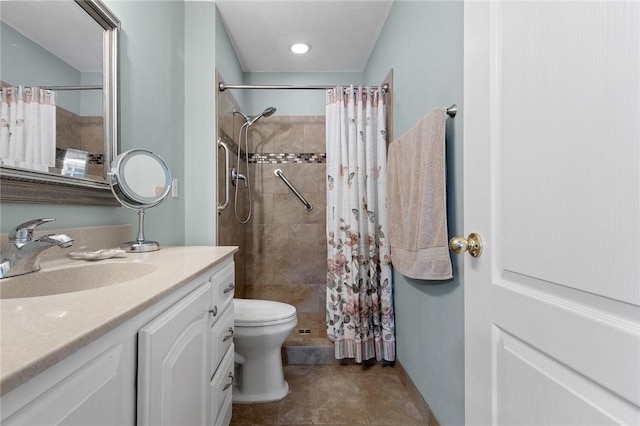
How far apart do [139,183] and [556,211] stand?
143 cm

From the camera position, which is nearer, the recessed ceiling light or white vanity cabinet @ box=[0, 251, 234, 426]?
white vanity cabinet @ box=[0, 251, 234, 426]

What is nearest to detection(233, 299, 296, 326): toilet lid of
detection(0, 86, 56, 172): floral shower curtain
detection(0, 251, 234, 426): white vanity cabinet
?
detection(0, 251, 234, 426): white vanity cabinet

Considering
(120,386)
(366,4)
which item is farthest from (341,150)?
(120,386)

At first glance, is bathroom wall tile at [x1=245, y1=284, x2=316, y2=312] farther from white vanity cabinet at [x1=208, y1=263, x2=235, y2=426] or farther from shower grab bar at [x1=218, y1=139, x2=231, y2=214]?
white vanity cabinet at [x1=208, y1=263, x2=235, y2=426]

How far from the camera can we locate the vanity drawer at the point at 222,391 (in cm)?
113

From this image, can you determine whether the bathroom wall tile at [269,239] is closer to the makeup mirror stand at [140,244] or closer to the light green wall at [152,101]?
the light green wall at [152,101]

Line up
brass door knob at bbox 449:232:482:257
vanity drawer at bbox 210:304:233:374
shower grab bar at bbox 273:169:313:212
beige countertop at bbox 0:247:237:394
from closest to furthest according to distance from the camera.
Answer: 1. beige countertop at bbox 0:247:237:394
2. brass door knob at bbox 449:232:482:257
3. vanity drawer at bbox 210:304:233:374
4. shower grab bar at bbox 273:169:313:212

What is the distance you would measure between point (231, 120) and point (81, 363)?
220cm

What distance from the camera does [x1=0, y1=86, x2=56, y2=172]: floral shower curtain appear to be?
0.84 metres

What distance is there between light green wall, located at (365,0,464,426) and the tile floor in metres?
0.15

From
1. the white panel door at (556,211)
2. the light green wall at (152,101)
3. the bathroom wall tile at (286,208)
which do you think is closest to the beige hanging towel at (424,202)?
the white panel door at (556,211)

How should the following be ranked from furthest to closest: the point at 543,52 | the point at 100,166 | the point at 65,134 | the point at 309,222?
the point at 309,222 < the point at 100,166 < the point at 65,134 < the point at 543,52

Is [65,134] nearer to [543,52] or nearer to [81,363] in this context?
[81,363]

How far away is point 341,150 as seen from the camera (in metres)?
2.05
